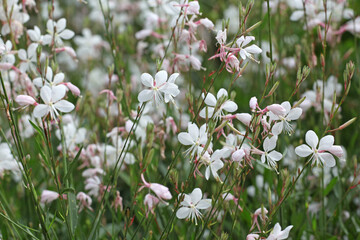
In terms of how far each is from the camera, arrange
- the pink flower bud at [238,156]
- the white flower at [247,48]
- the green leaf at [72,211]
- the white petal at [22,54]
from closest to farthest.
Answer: the pink flower bud at [238,156] < the white flower at [247,48] < the green leaf at [72,211] < the white petal at [22,54]

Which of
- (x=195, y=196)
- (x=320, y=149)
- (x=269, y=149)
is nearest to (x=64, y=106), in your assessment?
(x=195, y=196)

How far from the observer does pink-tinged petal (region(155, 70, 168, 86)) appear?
1278mm

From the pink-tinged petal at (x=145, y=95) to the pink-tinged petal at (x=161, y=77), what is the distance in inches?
1.2

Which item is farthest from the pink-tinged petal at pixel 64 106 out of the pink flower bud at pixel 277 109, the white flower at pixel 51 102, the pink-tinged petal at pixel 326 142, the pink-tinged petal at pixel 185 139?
the pink-tinged petal at pixel 326 142

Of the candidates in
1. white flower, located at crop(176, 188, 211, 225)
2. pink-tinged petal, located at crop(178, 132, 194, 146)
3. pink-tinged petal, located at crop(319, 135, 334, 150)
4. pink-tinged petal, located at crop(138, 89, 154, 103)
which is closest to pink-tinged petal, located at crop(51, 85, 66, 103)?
pink-tinged petal, located at crop(138, 89, 154, 103)

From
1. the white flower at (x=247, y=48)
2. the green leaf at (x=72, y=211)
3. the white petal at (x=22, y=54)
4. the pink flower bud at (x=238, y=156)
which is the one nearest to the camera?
the pink flower bud at (x=238, y=156)

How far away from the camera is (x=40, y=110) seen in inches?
49.3

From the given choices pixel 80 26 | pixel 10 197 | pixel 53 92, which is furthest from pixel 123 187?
pixel 80 26

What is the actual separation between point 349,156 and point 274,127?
44.8 inches

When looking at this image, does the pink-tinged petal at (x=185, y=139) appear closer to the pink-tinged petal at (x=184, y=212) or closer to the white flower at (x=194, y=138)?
the white flower at (x=194, y=138)

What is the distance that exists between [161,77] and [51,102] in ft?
0.95

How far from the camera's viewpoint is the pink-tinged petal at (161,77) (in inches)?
50.3

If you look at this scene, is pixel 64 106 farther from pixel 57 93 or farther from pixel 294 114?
pixel 294 114

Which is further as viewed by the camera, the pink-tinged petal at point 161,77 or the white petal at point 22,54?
the white petal at point 22,54
